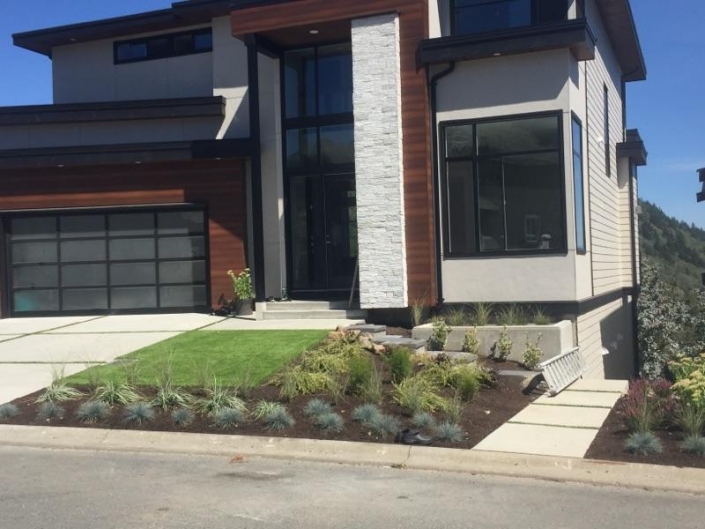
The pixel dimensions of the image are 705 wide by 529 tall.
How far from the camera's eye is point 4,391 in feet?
33.7

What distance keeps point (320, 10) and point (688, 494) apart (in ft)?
36.4

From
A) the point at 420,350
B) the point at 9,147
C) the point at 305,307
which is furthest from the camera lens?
the point at 9,147

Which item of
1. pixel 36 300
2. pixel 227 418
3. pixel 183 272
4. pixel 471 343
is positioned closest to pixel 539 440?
pixel 227 418

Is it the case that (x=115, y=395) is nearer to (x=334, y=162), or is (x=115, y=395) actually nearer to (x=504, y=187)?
(x=504, y=187)

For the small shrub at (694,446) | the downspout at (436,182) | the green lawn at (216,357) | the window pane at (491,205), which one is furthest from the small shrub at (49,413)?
the window pane at (491,205)

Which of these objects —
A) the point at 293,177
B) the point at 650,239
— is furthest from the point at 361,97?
the point at 650,239

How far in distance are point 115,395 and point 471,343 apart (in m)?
5.41

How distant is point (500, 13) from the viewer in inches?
603

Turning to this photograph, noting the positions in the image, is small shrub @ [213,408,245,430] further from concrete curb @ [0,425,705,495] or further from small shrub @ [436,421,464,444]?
small shrub @ [436,421,464,444]

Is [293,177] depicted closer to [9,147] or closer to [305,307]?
[305,307]

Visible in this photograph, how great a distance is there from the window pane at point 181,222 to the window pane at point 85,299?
1959 millimetres

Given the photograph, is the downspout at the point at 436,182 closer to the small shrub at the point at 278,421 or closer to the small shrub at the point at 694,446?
the small shrub at the point at 278,421

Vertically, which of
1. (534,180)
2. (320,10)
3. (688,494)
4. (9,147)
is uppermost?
(320,10)

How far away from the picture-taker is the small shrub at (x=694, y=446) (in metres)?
6.96
